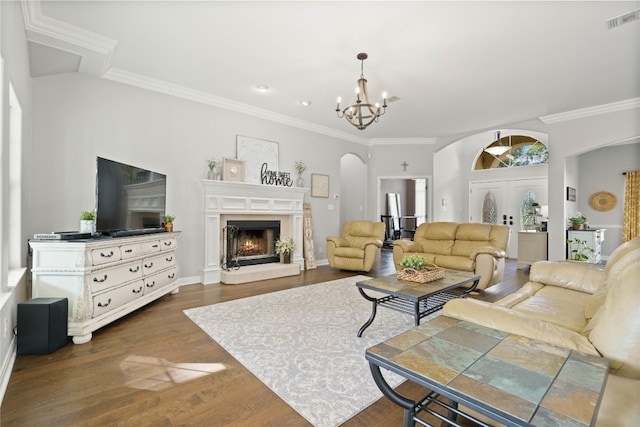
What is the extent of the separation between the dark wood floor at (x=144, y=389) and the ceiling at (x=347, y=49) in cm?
294

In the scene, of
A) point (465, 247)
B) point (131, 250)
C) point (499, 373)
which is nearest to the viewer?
point (499, 373)

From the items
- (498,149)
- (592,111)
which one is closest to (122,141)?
(592,111)

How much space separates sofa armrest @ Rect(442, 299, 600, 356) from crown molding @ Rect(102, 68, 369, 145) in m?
4.59

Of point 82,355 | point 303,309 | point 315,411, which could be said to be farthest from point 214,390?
point 303,309

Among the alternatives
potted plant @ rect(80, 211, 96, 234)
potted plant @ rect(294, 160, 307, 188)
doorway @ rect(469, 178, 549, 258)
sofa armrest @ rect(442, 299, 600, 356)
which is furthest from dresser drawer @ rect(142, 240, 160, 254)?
doorway @ rect(469, 178, 549, 258)

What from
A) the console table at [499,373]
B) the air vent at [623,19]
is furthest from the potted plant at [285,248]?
the air vent at [623,19]

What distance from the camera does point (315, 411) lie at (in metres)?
1.73

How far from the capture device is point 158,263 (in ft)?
12.0

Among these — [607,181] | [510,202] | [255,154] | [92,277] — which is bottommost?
[92,277]

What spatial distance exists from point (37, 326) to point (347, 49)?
378cm

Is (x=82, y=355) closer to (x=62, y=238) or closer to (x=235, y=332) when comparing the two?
(x=62, y=238)

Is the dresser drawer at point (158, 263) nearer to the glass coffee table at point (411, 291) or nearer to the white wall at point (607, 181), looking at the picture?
the glass coffee table at point (411, 291)

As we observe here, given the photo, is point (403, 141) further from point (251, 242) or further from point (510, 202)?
point (251, 242)

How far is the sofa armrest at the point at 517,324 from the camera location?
124cm
